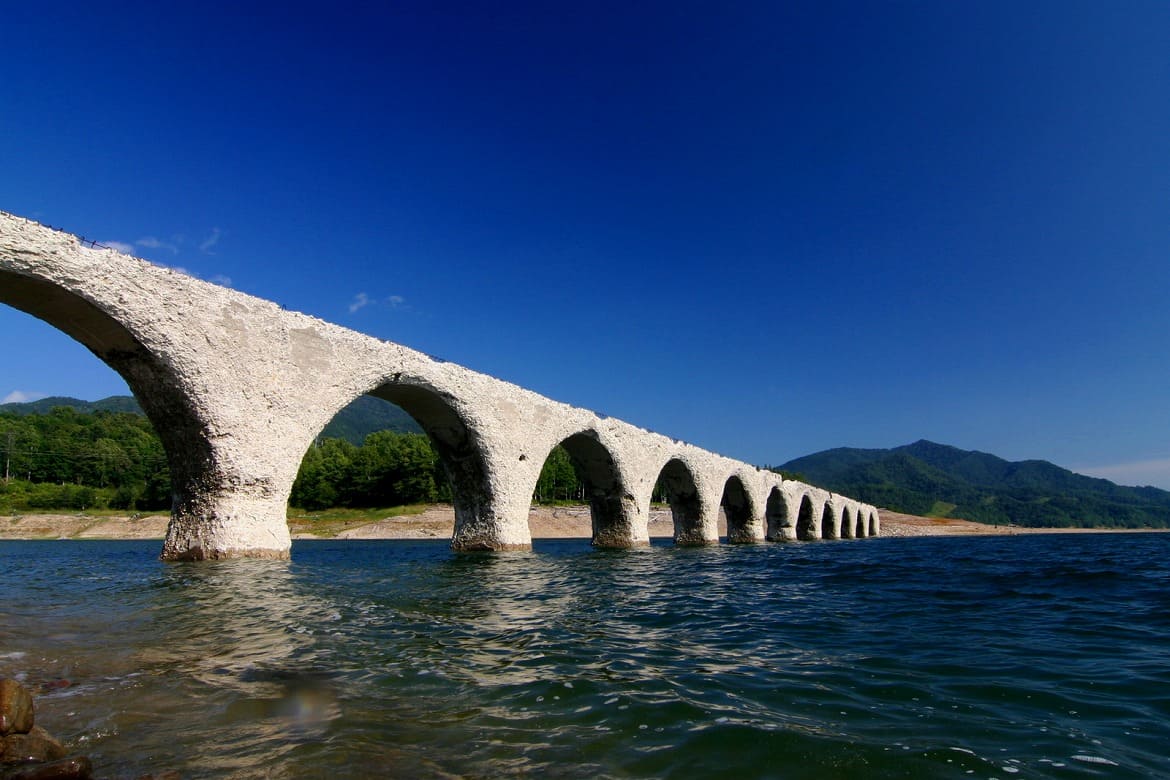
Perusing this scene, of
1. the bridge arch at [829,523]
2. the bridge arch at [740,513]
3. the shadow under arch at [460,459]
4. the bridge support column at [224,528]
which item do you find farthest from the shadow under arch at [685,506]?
the bridge arch at [829,523]

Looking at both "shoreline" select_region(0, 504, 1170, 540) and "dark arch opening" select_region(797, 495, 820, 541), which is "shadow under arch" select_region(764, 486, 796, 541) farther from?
"shoreline" select_region(0, 504, 1170, 540)

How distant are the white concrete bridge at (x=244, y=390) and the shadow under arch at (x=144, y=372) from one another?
1.0 inches

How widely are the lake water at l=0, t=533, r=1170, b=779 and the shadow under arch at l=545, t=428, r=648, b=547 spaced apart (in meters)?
13.5

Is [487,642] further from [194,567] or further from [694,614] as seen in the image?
[194,567]

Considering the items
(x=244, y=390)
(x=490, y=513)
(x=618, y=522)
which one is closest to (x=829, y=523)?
(x=618, y=522)

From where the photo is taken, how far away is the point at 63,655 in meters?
4.61

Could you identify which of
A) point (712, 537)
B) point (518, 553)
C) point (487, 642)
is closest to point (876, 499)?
point (712, 537)

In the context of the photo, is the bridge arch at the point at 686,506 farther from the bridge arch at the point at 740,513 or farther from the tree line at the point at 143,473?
the tree line at the point at 143,473

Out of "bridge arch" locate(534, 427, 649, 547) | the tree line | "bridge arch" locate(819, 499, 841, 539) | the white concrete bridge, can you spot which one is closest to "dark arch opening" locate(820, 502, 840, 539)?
"bridge arch" locate(819, 499, 841, 539)

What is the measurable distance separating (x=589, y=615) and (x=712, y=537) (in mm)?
22181

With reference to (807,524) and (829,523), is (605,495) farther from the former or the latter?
(829,523)

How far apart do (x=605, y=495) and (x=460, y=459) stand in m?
7.53

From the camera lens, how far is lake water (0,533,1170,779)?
289cm

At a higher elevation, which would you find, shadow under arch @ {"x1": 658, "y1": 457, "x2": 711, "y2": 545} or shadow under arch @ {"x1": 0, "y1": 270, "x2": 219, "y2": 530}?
shadow under arch @ {"x1": 0, "y1": 270, "x2": 219, "y2": 530}
